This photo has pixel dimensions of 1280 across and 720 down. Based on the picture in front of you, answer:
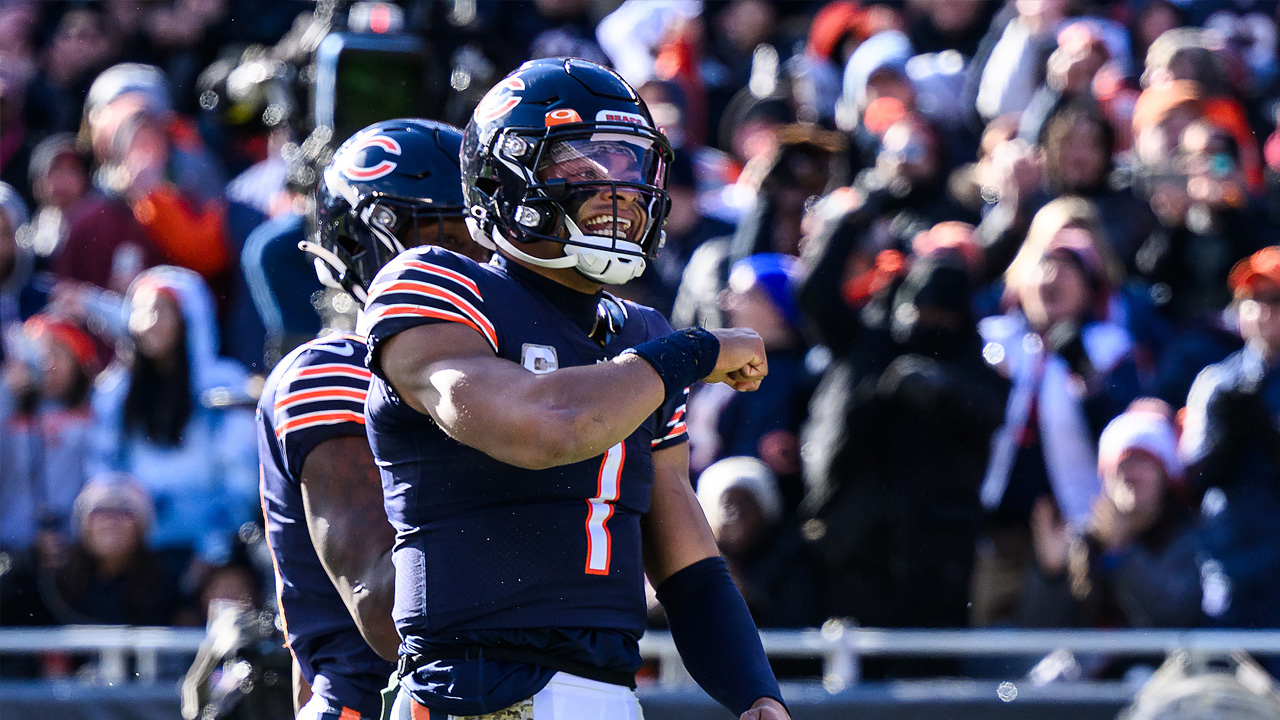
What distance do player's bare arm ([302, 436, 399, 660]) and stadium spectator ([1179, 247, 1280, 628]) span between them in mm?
4024

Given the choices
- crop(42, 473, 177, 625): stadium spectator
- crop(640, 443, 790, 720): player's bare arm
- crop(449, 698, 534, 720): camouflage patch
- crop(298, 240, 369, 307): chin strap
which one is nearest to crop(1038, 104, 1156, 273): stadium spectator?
crop(42, 473, 177, 625): stadium spectator

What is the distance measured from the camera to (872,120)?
26.4 ft

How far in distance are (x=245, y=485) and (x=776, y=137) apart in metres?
2.77

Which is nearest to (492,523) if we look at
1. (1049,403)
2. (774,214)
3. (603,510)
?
(603,510)

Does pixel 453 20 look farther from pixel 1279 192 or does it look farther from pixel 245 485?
pixel 1279 192

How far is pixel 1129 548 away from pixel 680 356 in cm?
395

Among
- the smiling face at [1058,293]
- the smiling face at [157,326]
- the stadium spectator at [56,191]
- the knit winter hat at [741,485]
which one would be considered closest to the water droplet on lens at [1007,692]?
the knit winter hat at [741,485]

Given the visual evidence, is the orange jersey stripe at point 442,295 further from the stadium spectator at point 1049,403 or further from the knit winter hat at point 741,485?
the stadium spectator at point 1049,403

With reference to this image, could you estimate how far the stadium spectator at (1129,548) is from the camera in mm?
6312

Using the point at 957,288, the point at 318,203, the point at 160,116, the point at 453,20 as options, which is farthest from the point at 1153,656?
the point at 160,116

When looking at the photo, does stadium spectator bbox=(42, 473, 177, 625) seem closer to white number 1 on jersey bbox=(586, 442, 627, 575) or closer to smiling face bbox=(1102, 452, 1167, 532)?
smiling face bbox=(1102, 452, 1167, 532)

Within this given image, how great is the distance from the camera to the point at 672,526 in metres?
3.26

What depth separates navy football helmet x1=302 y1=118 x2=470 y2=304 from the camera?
3.62m

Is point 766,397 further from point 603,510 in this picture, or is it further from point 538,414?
point 538,414
